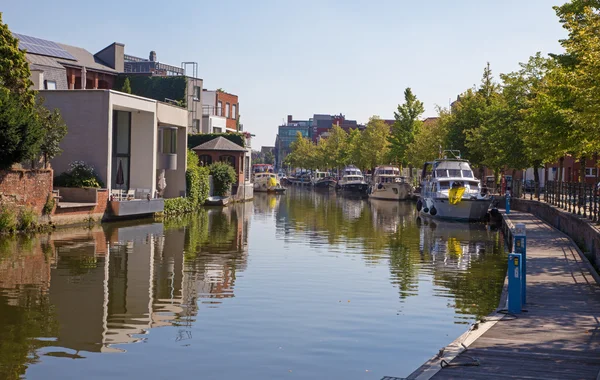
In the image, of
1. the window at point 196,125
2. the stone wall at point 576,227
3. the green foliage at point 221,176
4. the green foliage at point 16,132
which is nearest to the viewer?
the stone wall at point 576,227

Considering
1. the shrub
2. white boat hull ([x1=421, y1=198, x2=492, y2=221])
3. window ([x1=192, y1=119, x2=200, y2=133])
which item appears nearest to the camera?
the shrub

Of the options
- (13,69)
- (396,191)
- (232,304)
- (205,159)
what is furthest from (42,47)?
(232,304)

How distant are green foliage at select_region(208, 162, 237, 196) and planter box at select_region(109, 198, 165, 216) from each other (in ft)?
58.6

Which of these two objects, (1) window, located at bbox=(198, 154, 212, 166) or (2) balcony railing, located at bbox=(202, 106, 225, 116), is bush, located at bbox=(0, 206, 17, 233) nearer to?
(1) window, located at bbox=(198, 154, 212, 166)

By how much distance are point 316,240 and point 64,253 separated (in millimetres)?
11330

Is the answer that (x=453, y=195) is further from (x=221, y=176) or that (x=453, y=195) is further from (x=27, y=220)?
(x=27, y=220)

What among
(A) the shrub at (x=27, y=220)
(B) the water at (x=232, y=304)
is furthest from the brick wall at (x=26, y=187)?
(B) the water at (x=232, y=304)

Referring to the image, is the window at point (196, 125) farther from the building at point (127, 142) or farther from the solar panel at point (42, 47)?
the building at point (127, 142)

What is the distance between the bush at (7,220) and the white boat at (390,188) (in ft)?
172

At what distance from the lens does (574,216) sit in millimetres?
29953

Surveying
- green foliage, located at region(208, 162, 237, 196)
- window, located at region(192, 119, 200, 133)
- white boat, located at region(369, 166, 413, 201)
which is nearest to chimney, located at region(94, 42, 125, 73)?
window, located at region(192, 119, 200, 133)

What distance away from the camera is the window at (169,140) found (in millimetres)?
52281

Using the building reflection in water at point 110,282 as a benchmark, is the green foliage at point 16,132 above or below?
above

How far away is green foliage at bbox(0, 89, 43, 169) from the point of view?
3128 centimetres
